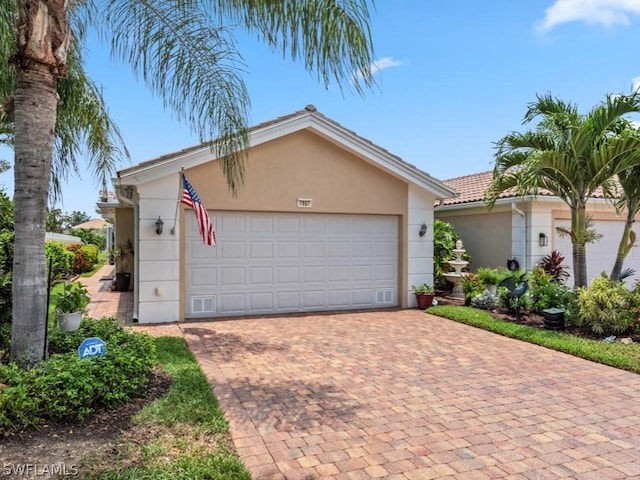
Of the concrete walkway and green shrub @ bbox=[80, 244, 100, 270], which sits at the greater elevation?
green shrub @ bbox=[80, 244, 100, 270]

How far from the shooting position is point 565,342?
317 inches

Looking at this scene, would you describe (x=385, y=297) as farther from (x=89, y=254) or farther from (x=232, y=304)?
(x=89, y=254)

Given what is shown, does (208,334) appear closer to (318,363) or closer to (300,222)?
(318,363)

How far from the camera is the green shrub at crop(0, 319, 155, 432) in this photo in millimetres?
4207

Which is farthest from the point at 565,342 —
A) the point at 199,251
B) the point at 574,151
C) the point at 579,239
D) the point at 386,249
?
the point at 199,251

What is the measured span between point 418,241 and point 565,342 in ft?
16.8

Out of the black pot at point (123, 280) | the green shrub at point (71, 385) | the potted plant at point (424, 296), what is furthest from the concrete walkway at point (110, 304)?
the potted plant at point (424, 296)

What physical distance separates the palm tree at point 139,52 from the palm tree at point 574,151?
6.16 meters

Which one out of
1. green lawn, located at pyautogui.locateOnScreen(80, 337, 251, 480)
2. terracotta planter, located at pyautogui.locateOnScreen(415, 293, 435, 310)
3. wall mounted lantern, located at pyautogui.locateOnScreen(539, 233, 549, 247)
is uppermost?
wall mounted lantern, located at pyautogui.locateOnScreen(539, 233, 549, 247)

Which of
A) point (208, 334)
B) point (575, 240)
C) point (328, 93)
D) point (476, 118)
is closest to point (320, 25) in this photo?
point (328, 93)

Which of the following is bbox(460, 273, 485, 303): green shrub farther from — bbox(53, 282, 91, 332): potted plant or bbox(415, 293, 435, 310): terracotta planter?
bbox(53, 282, 91, 332): potted plant

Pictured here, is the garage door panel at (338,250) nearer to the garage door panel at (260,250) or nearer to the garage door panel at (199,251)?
the garage door panel at (260,250)

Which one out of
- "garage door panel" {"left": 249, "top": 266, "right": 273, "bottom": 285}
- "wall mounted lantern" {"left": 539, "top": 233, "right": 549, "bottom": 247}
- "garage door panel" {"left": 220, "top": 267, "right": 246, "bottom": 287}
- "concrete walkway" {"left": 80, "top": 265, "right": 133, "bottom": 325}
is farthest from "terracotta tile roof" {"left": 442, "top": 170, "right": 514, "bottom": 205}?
"concrete walkway" {"left": 80, "top": 265, "right": 133, "bottom": 325}

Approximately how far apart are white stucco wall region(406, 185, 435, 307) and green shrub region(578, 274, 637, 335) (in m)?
4.32
